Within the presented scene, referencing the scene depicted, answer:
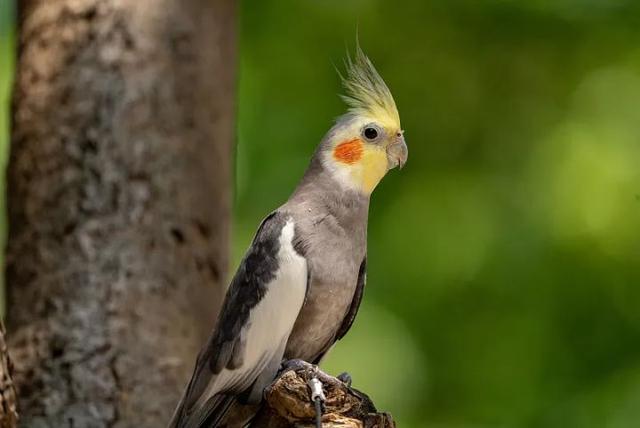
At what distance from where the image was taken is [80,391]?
4.54 meters

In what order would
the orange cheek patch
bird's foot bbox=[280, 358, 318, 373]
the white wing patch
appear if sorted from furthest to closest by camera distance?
→ the orange cheek patch, the white wing patch, bird's foot bbox=[280, 358, 318, 373]

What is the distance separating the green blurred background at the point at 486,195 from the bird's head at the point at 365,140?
8.09 feet

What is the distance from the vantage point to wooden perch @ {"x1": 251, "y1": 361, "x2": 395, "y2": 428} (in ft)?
10.9

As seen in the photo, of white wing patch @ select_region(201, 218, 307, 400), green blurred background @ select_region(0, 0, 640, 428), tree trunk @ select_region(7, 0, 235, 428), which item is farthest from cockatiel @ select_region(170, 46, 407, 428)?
green blurred background @ select_region(0, 0, 640, 428)

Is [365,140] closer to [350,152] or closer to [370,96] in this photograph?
[350,152]

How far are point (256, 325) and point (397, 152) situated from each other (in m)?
0.81

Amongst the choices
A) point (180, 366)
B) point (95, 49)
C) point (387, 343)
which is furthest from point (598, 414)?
point (95, 49)

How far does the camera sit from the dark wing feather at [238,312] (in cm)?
364

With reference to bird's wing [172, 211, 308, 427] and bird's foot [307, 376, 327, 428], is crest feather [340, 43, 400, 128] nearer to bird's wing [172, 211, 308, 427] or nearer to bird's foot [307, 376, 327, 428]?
bird's wing [172, 211, 308, 427]

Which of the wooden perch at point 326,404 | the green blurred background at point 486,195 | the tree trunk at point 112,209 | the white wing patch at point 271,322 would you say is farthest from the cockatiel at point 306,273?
the green blurred background at point 486,195

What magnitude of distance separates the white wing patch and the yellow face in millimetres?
393

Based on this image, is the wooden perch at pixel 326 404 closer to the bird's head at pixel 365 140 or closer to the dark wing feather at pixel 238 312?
the dark wing feather at pixel 238 312

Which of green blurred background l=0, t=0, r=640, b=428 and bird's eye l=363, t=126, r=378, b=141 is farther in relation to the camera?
green blurred background l=0, t=0, r=640, b=428

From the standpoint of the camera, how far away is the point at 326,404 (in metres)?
3.33
